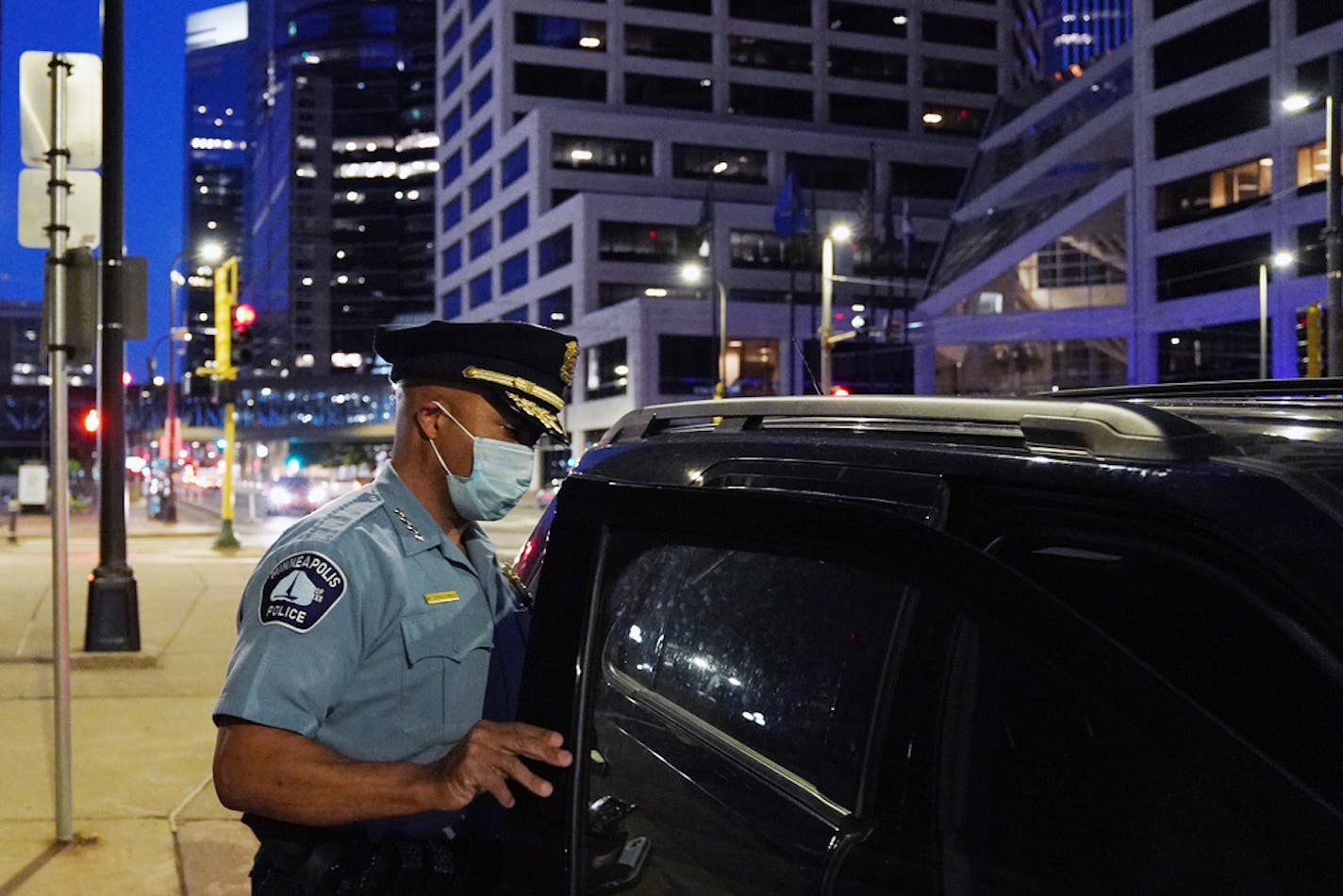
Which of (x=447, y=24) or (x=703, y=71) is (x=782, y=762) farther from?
(x=447, y=24)

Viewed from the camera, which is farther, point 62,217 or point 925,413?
point 62,217

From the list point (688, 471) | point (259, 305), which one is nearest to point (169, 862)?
point (688, 471)

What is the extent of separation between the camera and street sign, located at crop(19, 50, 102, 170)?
5.95 metres

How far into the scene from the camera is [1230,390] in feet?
9.09

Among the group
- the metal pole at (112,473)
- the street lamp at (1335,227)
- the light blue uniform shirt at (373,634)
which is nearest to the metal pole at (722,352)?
the street lamp at (1335,227)

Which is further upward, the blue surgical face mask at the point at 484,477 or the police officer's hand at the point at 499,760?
the blue surgical face mask at the point at 484,477

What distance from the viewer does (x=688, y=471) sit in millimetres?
2090

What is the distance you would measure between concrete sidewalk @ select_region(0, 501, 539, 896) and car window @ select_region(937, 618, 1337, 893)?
14.3ft

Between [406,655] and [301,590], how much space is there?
225 mm

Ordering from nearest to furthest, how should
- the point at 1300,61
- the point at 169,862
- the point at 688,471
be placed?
1. the point at 688,471
2. the point at 169,862
3. the point at 1300,61

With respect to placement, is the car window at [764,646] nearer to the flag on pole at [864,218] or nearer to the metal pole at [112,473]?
the metal pole at [112,473]

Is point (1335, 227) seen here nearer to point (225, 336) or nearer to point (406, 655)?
point (406, 655)

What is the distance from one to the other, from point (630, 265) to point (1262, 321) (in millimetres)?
32569

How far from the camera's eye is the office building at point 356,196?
502 ft
